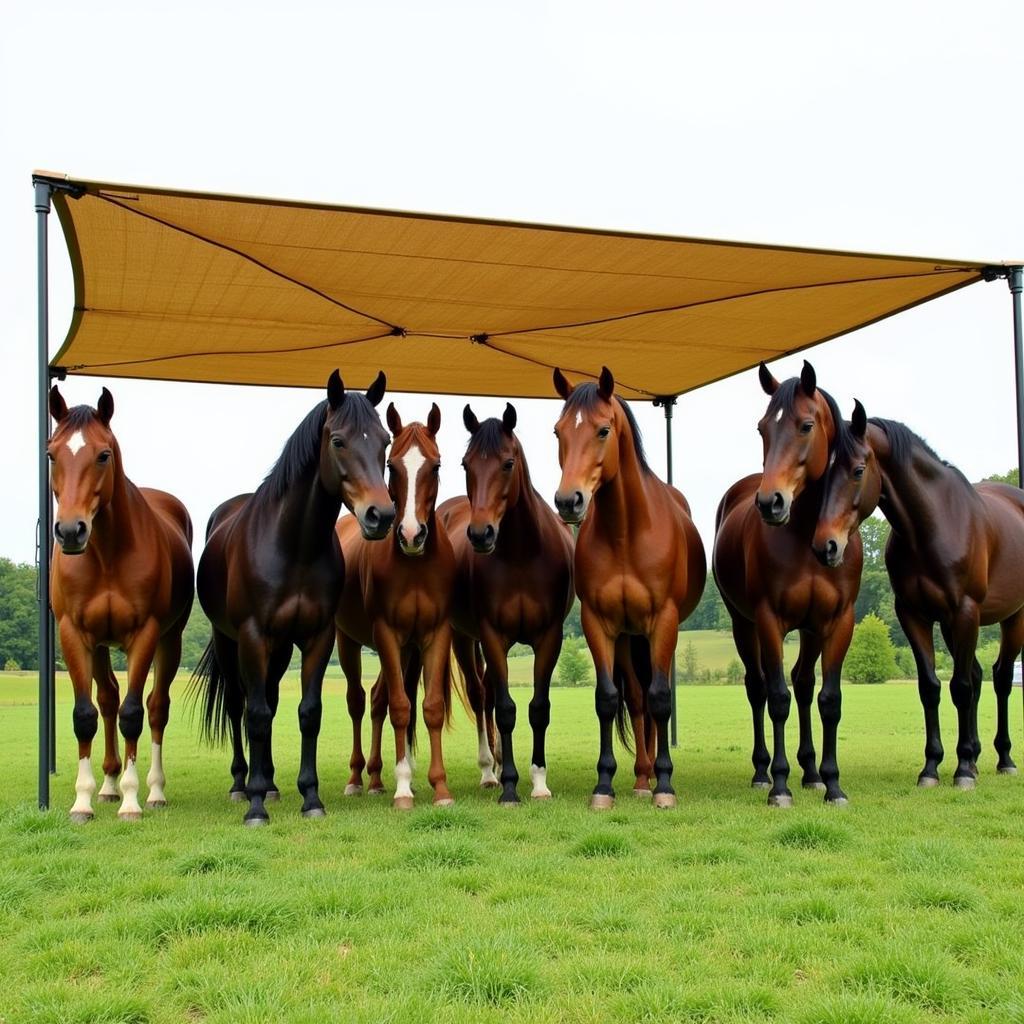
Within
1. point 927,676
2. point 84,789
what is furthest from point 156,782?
point 927,676

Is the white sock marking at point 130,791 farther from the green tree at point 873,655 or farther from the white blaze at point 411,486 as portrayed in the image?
the green tree at point 873,655

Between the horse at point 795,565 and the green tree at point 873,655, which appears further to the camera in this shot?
the green tree at point 873,655

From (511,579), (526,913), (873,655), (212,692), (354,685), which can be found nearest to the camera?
(526,913)

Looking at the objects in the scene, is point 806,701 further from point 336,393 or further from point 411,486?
point 336,393

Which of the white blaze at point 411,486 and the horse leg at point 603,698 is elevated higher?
the white blaze at point 411,486

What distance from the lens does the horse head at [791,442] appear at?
20.7 feet

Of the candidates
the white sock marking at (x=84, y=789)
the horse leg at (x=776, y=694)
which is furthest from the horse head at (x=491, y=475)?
the white sock marking at (x=84, y=789)

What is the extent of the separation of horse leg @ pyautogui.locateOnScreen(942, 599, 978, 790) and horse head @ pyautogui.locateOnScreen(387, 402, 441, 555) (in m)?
3.84

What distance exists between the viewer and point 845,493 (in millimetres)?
6555

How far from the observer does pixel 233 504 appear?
8953mm

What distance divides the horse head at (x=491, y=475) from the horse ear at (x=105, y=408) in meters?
2.25

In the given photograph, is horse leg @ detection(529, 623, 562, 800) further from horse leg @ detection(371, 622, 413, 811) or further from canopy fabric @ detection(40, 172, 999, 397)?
canopy fabric @ detection(40, 172, 999, 397)

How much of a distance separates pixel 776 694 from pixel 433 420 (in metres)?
2.96

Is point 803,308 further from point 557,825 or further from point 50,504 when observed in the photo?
point 50,504
